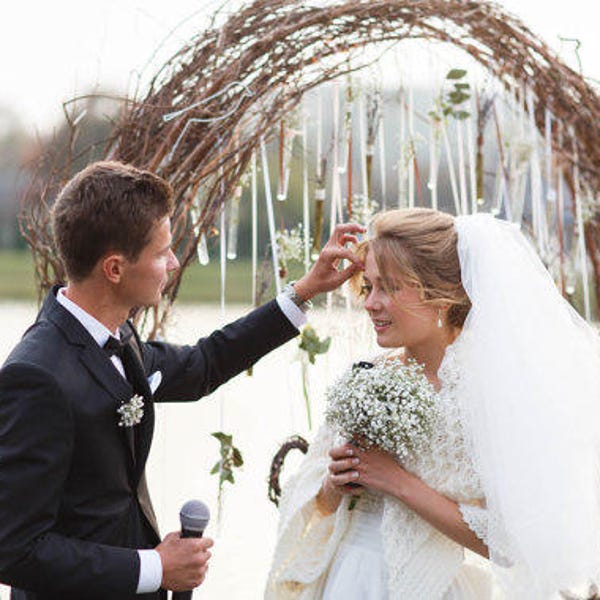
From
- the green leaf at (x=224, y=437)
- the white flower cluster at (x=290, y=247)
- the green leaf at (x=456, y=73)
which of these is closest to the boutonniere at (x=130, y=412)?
the green leaf at (x=224, y=437)

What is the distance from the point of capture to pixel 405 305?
3232 mm

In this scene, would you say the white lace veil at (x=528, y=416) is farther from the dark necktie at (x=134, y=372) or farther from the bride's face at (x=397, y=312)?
the dark necktie at (x=134, y=372)

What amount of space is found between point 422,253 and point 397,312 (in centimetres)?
20

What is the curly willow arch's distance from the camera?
12.8 feet

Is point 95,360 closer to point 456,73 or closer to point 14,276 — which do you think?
point 456,73

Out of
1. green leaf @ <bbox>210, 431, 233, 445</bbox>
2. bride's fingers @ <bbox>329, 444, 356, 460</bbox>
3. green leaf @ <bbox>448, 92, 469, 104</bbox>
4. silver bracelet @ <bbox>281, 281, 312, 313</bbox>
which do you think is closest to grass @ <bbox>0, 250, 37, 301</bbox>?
green leaf @ <bbox>448, 92, 469, 104</bbox>

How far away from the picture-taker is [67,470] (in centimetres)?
263

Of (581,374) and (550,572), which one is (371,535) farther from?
(581,374)

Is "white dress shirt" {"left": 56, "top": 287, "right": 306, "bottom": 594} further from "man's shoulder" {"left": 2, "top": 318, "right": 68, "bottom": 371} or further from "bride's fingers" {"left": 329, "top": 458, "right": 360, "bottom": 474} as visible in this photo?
"bride's fingers" {"left": 329, "top": 458, "right": 360, "bottom": 474}

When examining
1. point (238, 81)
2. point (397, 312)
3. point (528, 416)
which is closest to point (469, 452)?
point (528, 416)

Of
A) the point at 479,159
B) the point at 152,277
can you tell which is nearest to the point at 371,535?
the point at 152,277

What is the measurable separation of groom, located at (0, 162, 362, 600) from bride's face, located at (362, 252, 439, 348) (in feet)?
2.11

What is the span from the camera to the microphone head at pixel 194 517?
2787 mm

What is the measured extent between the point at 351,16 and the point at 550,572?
216 cm
